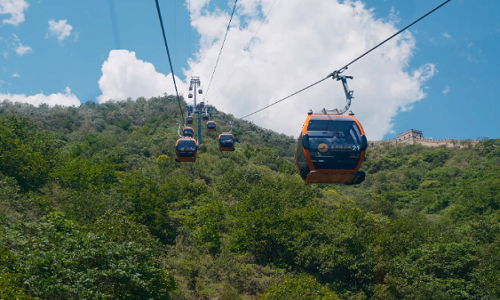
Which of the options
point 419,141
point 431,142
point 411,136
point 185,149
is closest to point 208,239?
point 185,149

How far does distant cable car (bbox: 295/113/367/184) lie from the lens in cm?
1396

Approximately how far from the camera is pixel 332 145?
551 inches

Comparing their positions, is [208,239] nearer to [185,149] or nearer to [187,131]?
[187,131]

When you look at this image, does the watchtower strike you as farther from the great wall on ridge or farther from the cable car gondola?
the cable car gondola

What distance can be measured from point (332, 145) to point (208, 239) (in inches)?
898

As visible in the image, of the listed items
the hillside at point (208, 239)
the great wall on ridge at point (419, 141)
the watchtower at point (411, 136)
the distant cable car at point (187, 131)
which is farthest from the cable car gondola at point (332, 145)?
the watchtower at point (411, 136)

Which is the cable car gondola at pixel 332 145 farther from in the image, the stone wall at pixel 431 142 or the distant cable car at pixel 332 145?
the stone wall at pixel 431 142

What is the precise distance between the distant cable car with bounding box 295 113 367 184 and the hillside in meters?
9.47

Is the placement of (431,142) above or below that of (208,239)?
above

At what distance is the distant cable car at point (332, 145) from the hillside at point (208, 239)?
9.47 m

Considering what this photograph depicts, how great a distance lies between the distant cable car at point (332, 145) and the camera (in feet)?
45.8

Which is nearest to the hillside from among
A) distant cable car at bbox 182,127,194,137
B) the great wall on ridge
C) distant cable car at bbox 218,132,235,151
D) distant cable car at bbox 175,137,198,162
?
distant cable car at bbox 175,137,198,162

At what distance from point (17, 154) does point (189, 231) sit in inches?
606

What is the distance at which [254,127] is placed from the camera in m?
124
